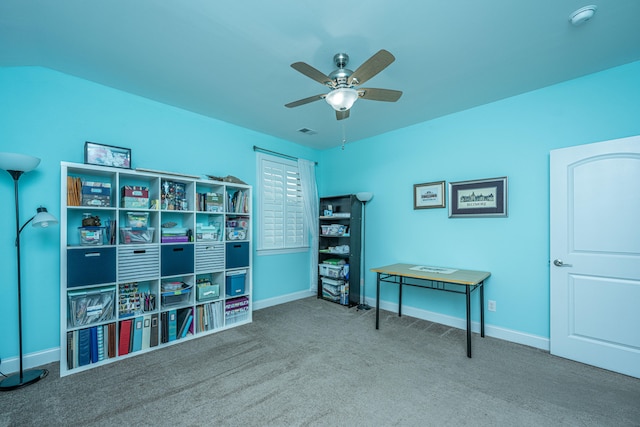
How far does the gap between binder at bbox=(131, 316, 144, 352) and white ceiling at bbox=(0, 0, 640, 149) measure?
231cm

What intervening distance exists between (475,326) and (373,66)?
3047 millimetres

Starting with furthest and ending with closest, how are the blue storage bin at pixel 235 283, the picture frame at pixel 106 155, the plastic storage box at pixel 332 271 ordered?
the plastic storage box at pixel 332 271 → the blue storage bin at pixel 235 283 → the picture frame at pixel 106 155

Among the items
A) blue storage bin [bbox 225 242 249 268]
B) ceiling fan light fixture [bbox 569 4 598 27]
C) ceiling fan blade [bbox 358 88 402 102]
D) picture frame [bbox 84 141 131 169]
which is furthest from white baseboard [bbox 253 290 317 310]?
ceiling fan light fixture [bbox 569 4 598 27]

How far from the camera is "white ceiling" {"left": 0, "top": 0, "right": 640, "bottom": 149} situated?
1729mm

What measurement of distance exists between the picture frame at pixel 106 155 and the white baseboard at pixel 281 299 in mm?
2427

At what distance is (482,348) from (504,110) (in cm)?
254

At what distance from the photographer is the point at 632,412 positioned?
5.91ft

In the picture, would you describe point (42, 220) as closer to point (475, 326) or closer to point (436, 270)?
point (436, 270)

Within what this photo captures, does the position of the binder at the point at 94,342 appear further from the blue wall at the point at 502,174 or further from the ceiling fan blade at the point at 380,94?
Answer: the blue wall at the point at 502,174

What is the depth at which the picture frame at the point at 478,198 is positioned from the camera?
9.82ft

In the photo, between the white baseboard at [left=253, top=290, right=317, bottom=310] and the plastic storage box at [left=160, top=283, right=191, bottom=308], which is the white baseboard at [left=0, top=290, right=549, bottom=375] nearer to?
the white baseboard at [left=253, top=290, right=317, bottom=310]

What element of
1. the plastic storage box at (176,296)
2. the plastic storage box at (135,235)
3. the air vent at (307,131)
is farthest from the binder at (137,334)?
the air vent at (307,131)

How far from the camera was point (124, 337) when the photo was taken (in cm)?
252

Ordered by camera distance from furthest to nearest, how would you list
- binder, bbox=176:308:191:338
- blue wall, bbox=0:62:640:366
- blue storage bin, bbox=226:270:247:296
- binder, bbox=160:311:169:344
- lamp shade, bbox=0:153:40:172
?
blue storage bin, bbox=226:270:247:296 < binder, bbox=176:308:191:338 < binder, bbox=160:311:169:344 < blue wall, bbox=0:62:640:366 < lamp shade, bbox=0:153:40:172
